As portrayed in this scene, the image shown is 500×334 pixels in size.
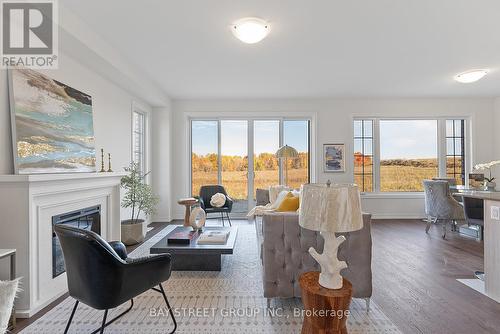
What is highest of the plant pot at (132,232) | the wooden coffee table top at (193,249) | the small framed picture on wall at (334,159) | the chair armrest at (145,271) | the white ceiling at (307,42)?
the white ceiling at (307,42)

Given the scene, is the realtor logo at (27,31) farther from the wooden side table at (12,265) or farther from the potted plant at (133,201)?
the potted plant at (133,201)

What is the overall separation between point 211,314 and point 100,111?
3.25 metres

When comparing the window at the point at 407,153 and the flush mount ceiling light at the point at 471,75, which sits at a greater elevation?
the flush mount ceiling light at the point at 471,75

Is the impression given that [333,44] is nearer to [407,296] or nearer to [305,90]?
[305,90]

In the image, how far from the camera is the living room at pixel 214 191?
194 cm

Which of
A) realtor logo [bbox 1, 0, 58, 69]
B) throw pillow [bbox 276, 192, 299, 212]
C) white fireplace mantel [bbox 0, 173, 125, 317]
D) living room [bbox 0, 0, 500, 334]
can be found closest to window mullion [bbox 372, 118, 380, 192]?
living room [bbox 0, 0, 500, 334]

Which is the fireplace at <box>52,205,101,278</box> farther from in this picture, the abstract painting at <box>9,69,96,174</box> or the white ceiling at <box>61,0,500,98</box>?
the white ceiling at <box>61,0,500,98</box>

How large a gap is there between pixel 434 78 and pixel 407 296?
393 cm

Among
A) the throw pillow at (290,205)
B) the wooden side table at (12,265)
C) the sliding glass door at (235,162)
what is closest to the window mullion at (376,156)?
the sliding glass door at (235,162)

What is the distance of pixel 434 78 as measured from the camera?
4637 mm

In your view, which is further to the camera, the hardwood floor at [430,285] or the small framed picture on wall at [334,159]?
the small framed picture on wall at [334,159]

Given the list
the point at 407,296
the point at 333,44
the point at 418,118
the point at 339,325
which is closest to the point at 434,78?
the point at 418,118

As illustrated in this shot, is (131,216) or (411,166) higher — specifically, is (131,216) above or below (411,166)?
below

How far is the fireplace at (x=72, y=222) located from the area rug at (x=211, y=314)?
0.36m
